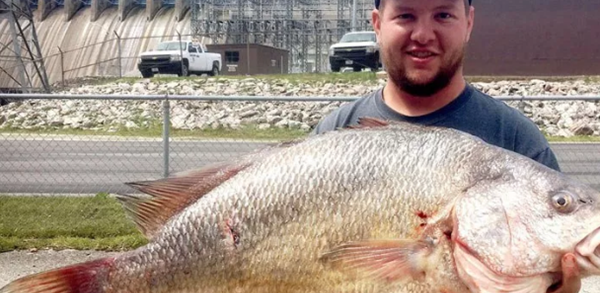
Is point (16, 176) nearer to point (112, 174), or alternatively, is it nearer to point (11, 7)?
point (112, 174)

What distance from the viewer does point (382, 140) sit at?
83.7 inches

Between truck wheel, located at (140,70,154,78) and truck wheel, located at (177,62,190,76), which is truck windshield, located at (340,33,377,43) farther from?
truck wheel, located at (140,70,154,78)

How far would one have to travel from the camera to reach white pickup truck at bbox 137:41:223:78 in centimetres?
3444

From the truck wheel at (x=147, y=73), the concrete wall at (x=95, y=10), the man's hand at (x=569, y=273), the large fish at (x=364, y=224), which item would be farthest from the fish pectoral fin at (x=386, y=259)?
the concrete wall at (x=95, y=10)

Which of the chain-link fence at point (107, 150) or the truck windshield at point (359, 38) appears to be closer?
the chain-link fence at point (107, 150)

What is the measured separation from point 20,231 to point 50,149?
4.98m

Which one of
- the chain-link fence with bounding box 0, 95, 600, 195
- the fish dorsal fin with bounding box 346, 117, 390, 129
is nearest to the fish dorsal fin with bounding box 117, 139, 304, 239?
the fish dorsal fin with bounding box 346, 117, 390, 129

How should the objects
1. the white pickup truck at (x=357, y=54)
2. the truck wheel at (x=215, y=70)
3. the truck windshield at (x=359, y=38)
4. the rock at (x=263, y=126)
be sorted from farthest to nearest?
the truck wheel at (x=215, y=70), the truck windshield at (x=359, y=38), the white pickup truck at (x=357, y=54), the rock at (x=263, y=126)

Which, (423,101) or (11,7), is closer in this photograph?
(423,101)

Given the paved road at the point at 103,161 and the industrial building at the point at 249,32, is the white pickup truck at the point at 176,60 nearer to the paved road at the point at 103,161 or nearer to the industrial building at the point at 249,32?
the industrial building at the point at 249,32

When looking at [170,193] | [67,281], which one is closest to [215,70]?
[170,193]

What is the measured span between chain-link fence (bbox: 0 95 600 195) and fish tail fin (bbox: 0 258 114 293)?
610 centimetres

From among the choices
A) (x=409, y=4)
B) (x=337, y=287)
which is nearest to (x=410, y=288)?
(x=337, y=287)

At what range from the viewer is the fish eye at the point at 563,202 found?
1840 mm
